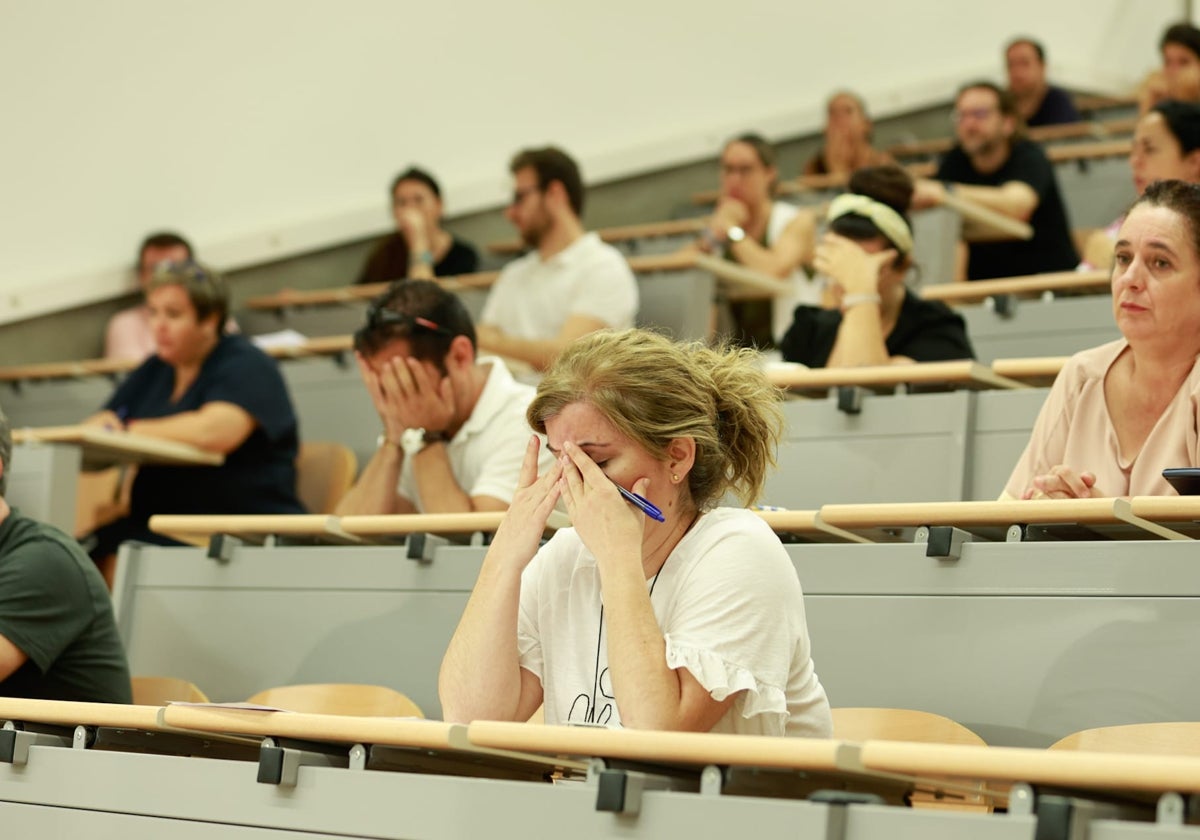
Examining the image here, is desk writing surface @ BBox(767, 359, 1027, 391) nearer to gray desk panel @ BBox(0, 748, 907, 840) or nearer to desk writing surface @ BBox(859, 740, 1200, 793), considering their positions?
gray desk panel @ BBox(0, 748, 907, 840)

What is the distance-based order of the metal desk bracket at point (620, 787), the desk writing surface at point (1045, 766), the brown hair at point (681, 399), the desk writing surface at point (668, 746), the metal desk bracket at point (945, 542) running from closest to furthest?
the desk writing surface at point (1045, 766) → the desk writing surface at point (668, 746) → the metal desk bracket at point (620, 787) → the brown hair at point (681, 399) → the metal desk bracket at point (945, 542)

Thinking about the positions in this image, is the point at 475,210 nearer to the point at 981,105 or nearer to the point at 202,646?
the point at 981,105

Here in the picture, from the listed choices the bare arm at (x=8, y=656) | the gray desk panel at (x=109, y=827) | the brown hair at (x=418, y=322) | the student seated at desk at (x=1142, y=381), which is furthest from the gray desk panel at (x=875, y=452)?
the gray desk panel at (x=109, y=827)

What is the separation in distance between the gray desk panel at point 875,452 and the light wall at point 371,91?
9.92 feet

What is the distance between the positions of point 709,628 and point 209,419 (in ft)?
7.48

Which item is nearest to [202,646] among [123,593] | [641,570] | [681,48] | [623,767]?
[123,593]

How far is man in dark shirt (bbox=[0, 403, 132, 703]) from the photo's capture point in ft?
7.74

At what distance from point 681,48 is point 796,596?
5.12 metres

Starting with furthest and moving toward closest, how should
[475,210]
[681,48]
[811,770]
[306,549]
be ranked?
[681,48], [475,210], [306,549], [811,770]

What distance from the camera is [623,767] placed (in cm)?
143

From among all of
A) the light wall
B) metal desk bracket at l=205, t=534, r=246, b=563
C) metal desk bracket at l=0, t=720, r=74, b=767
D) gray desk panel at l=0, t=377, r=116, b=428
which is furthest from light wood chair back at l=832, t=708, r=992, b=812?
the light wall

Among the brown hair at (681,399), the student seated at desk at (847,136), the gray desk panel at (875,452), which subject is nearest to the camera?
the brown hair at (681,399)

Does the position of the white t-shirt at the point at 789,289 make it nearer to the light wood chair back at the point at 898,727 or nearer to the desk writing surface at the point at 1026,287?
the desk writing surface at the point at 1026,287

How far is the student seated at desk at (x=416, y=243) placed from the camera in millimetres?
5387
